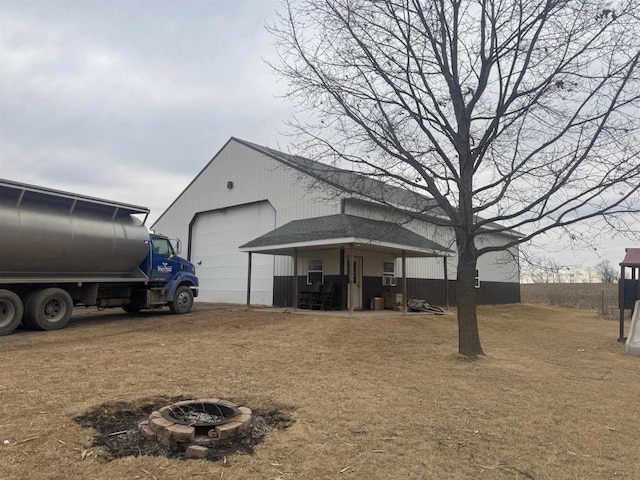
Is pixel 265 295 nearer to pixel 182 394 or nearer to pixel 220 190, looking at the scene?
pixel 220 190

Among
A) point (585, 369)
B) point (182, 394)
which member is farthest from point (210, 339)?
point (585, 369)

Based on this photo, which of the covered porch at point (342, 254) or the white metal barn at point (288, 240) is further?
the white metal barn at point (288, 240)

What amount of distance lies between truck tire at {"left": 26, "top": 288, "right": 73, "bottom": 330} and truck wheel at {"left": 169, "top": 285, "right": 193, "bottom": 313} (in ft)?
12.4

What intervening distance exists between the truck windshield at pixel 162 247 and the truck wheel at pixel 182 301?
128 cm

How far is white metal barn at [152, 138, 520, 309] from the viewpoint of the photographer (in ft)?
52.5

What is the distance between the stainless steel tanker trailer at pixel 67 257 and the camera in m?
10.6

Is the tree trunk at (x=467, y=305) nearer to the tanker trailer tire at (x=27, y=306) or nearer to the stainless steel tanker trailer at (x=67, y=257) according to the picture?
the stainless steel tanker trailer at (x=67, y=257)

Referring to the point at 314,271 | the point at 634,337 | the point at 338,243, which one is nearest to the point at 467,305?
the point at 634,337

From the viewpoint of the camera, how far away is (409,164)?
8.58m

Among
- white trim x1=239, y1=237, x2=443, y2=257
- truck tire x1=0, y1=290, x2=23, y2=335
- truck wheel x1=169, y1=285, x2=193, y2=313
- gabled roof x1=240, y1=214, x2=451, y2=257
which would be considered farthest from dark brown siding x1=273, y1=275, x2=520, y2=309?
truck tire x1=0, y1=290, x2=23, y2=335

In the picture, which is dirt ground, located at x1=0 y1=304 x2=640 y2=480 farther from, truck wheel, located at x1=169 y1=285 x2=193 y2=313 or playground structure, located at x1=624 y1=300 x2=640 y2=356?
truck wheel, located at x1=169 y1=285 x2=193 y2=313

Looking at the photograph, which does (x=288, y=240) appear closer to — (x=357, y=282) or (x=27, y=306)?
(x=357, y=282)

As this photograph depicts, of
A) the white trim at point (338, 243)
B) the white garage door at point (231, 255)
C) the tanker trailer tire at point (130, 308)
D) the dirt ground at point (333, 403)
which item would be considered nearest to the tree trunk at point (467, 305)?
the dirt ground at point (333, 403)

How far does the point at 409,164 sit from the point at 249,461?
626 cm
